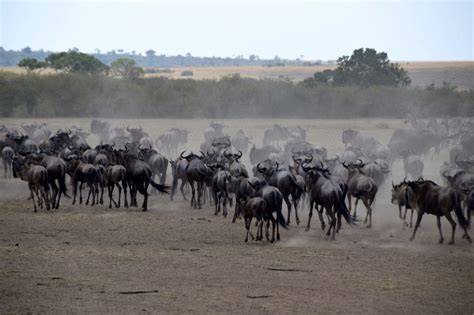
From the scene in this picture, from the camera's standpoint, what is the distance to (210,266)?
15906 mm

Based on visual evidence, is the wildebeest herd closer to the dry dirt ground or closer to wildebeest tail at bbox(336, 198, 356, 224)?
wildebeest tail at bbox(336, 198, 356, 224)

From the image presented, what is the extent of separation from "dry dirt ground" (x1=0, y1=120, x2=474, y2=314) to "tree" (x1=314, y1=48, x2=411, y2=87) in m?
49.5

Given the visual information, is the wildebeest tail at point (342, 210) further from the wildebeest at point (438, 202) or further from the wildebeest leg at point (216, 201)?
the wildebeest leg at point (216, 201)

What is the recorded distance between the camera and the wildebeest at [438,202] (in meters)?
18.0

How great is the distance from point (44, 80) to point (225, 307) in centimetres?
4788

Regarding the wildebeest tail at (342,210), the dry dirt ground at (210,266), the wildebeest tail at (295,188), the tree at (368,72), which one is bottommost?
the dry dirt ground at (210,266)

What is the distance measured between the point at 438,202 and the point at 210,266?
5.33 metres

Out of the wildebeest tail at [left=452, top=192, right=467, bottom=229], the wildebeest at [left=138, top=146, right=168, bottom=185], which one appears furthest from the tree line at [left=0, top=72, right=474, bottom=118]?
the wildebeest tail at [left=452, top=192, right=467, bottom=229]

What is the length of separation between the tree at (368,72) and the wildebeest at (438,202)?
52548 millimetres

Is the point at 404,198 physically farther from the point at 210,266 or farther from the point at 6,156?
the point at 6,156

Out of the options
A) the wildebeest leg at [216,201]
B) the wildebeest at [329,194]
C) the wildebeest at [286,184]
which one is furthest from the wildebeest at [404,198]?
the wildebeest leg at [216,201]

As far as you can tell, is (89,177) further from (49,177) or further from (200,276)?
(200,276)

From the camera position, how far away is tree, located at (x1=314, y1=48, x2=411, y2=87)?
2803 inches

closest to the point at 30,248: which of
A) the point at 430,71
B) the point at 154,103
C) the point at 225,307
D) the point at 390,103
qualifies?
Answer: the point at 225,307
